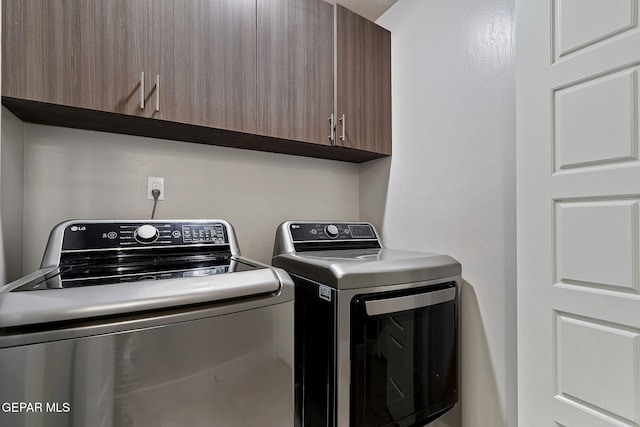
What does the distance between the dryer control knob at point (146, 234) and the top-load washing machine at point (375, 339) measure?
55 cm

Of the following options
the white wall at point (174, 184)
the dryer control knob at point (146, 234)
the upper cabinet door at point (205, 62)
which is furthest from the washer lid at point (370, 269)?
the upper cabinet door at point (205, 62)

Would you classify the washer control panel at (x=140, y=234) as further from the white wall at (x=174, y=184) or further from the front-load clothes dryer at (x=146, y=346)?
the white wall at (x=174, y=184)

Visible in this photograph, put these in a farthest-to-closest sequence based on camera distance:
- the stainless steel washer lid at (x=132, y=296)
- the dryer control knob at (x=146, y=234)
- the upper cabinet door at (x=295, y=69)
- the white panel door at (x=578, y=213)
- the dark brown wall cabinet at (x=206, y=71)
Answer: the upper cabinet door at (x=295, y=69) < the dryer control knob at (x=146, y=234) < the dark brown wall cabinet at (x=206, y=71) < the white panel door at (x=578, y=213) < the stainless steel washer lid at (x=132, y=296)

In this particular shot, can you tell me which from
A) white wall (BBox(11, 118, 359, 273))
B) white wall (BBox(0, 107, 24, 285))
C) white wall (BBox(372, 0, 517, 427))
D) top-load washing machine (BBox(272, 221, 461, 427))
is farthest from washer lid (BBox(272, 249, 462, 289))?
white wall (BBox(0, 107, 24, 285))

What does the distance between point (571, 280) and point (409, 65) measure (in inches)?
51.2

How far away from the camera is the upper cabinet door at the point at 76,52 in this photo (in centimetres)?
93

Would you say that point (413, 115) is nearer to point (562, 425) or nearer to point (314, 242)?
point (314, 242)

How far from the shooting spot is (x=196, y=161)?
150 centimetres

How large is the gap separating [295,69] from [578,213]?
1.27 metres

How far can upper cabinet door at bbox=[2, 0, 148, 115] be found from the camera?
932 mm

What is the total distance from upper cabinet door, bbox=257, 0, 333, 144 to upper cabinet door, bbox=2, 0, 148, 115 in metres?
0.49

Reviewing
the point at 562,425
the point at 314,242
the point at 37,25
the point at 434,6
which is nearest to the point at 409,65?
the point at 434,6

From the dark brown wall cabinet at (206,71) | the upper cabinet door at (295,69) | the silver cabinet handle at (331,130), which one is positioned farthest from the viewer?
the silver cabinet handle at (331,130)

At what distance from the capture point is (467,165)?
54.3 inches
